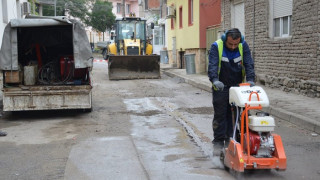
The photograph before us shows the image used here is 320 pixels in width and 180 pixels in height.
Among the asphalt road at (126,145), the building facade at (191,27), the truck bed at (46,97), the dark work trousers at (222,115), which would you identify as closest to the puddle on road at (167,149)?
the asphalt road at (126,145)

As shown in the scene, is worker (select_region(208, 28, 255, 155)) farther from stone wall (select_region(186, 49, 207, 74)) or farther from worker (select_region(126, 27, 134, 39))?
worker (select_region(126, 27, 134, 39))

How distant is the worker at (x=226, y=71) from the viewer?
5445mm

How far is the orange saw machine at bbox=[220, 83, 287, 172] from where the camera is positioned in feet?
15.4

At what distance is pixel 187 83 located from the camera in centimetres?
1880

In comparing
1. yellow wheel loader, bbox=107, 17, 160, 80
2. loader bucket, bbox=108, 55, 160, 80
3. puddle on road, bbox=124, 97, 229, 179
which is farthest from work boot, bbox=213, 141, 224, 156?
loader bucket, bbox=108, 55, 160, 80

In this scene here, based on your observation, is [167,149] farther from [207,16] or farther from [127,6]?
[127,6]

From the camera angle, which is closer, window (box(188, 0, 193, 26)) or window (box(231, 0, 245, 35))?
window (box(231, 0, 245, 35))

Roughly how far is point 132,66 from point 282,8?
8505mm

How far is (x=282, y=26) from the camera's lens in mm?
13734

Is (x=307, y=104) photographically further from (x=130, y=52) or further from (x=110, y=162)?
(x=130, y=52)

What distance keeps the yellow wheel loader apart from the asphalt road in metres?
8.48

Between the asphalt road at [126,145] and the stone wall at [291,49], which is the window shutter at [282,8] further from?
the asphalt road at [126,145]

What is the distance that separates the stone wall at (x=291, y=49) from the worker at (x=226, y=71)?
6501 mm

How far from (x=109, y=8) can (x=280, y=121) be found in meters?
45.0
